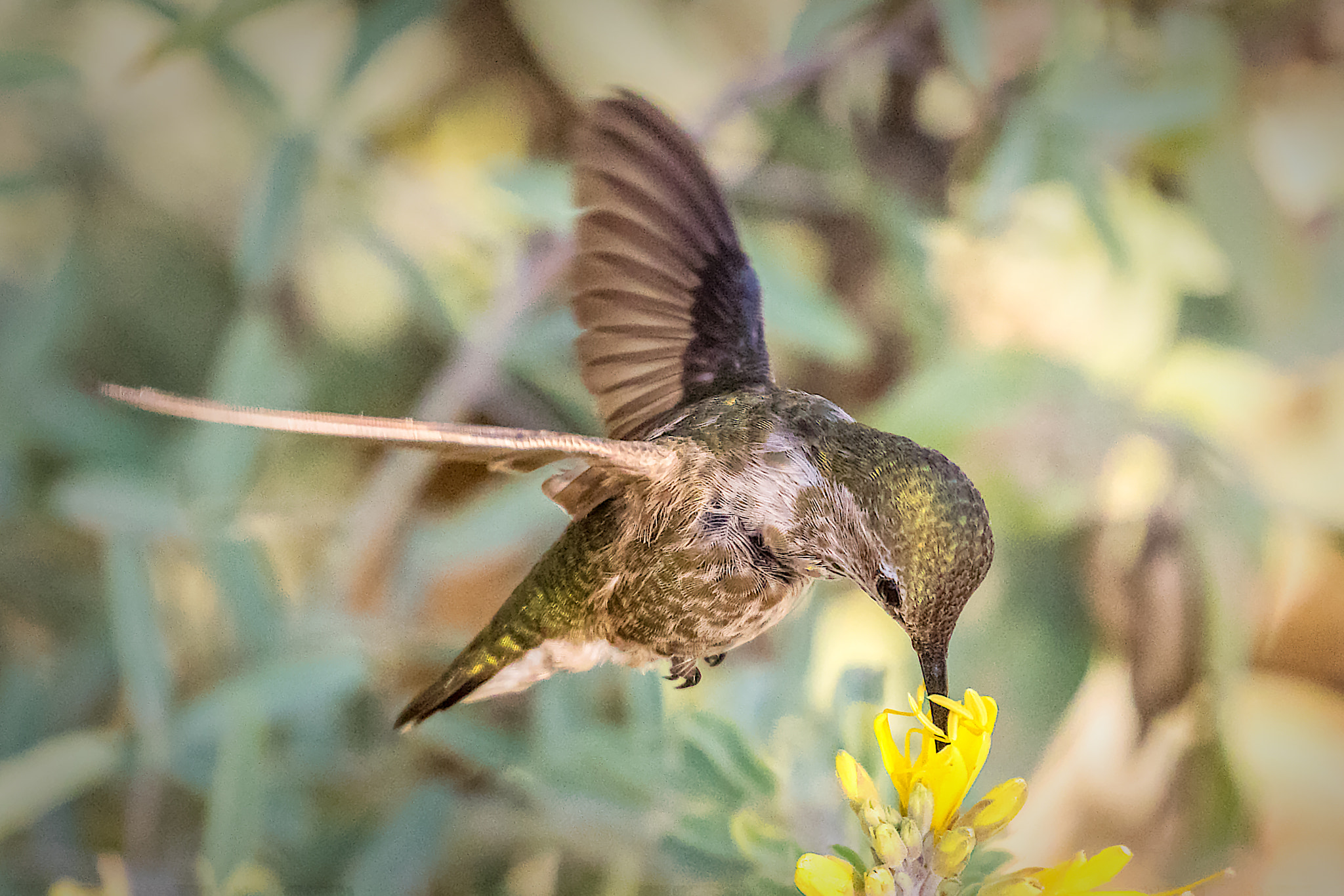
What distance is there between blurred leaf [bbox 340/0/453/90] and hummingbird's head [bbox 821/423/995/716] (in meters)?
0.82

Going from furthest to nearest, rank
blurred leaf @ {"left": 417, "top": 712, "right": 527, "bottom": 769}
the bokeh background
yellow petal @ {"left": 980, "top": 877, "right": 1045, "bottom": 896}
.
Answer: the bokeh background, blurred leaf @ {"left": 417, "top": 712, "right": 527, "bottom": 769}, yellow petal @ {"left": 980, "top": 877, "right": 1045, "bottom": 896}

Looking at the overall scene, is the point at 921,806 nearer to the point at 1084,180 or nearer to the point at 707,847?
the point at 707,847

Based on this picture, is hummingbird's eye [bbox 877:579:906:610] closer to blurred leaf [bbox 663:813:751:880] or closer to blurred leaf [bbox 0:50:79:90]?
blurred leaf [bbox 663:813:751:880]

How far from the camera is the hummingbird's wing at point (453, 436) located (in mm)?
307

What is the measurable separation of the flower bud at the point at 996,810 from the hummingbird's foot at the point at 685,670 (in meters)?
0.18

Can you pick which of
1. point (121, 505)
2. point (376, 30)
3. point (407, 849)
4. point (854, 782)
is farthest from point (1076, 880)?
point (376, 30)

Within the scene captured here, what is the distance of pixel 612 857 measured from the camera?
85cm

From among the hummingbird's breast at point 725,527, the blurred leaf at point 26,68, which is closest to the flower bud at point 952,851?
the hummingbird's breast at point 725,527

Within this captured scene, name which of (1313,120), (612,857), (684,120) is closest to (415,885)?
(612,857)

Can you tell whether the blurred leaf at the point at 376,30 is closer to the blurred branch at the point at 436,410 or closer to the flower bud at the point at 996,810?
the blurred branch at the point at 436,410

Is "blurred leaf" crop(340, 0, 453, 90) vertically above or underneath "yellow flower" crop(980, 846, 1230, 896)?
above

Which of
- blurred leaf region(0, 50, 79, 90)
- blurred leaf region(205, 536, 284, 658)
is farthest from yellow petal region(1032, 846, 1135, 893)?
blurred leaf region(0, 50, 79, 90)

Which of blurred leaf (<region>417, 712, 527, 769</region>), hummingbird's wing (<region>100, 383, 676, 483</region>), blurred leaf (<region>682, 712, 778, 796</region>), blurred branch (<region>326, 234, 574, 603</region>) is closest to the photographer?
hummingbird's wing (<region>100, 383, 676, 483</region>)

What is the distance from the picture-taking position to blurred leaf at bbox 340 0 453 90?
1.00 metres
